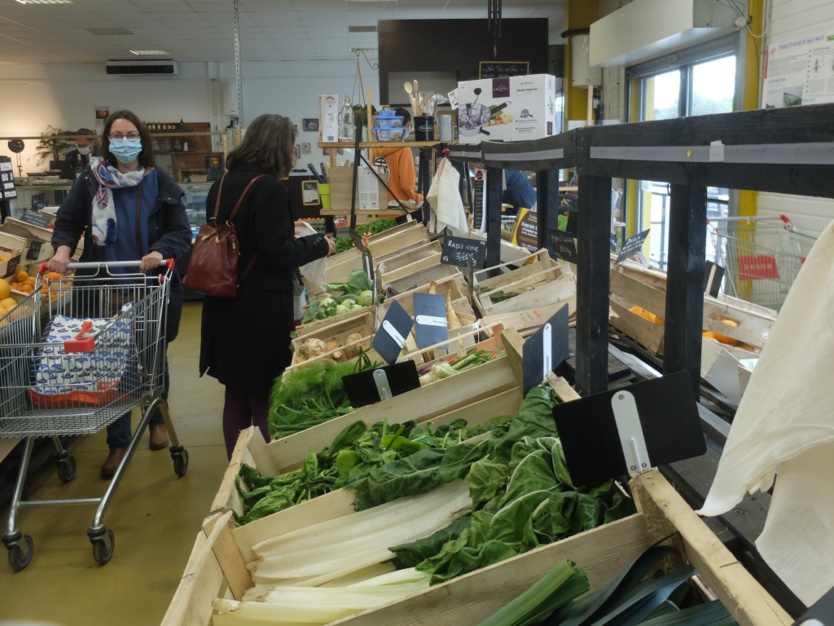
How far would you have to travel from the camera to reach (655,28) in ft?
23.7

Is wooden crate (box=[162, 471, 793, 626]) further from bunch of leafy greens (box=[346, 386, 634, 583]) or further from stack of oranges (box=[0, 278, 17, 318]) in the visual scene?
stack of oranges (box=[0, 278, 17, 318])

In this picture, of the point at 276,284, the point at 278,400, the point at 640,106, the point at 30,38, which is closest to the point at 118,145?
→ the point at 276,284

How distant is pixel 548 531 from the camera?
1.23 metres

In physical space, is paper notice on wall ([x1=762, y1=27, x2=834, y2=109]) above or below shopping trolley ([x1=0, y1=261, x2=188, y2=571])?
above

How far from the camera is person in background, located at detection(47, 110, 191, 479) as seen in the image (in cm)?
372

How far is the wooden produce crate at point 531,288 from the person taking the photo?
2.75m

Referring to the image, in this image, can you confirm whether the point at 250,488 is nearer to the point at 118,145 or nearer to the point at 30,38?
the point at 118,145

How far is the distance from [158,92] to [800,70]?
14.7m

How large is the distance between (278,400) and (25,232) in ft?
10.8

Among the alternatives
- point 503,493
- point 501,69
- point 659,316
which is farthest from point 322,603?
point 501,69

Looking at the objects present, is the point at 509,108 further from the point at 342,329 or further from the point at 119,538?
the point at 119,538

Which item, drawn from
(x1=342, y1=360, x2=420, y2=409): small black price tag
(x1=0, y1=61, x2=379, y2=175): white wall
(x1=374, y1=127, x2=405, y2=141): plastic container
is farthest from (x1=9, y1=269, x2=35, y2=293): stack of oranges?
(x1=0, y1=61, x2=379, y2=175): white wall

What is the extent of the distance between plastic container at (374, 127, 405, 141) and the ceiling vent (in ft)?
42.1

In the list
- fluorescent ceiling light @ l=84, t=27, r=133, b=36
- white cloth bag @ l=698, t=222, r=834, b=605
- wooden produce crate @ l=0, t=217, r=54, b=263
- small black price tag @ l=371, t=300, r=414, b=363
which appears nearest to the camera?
white cloth bag @ l=698, t=222, r=834, b=605
